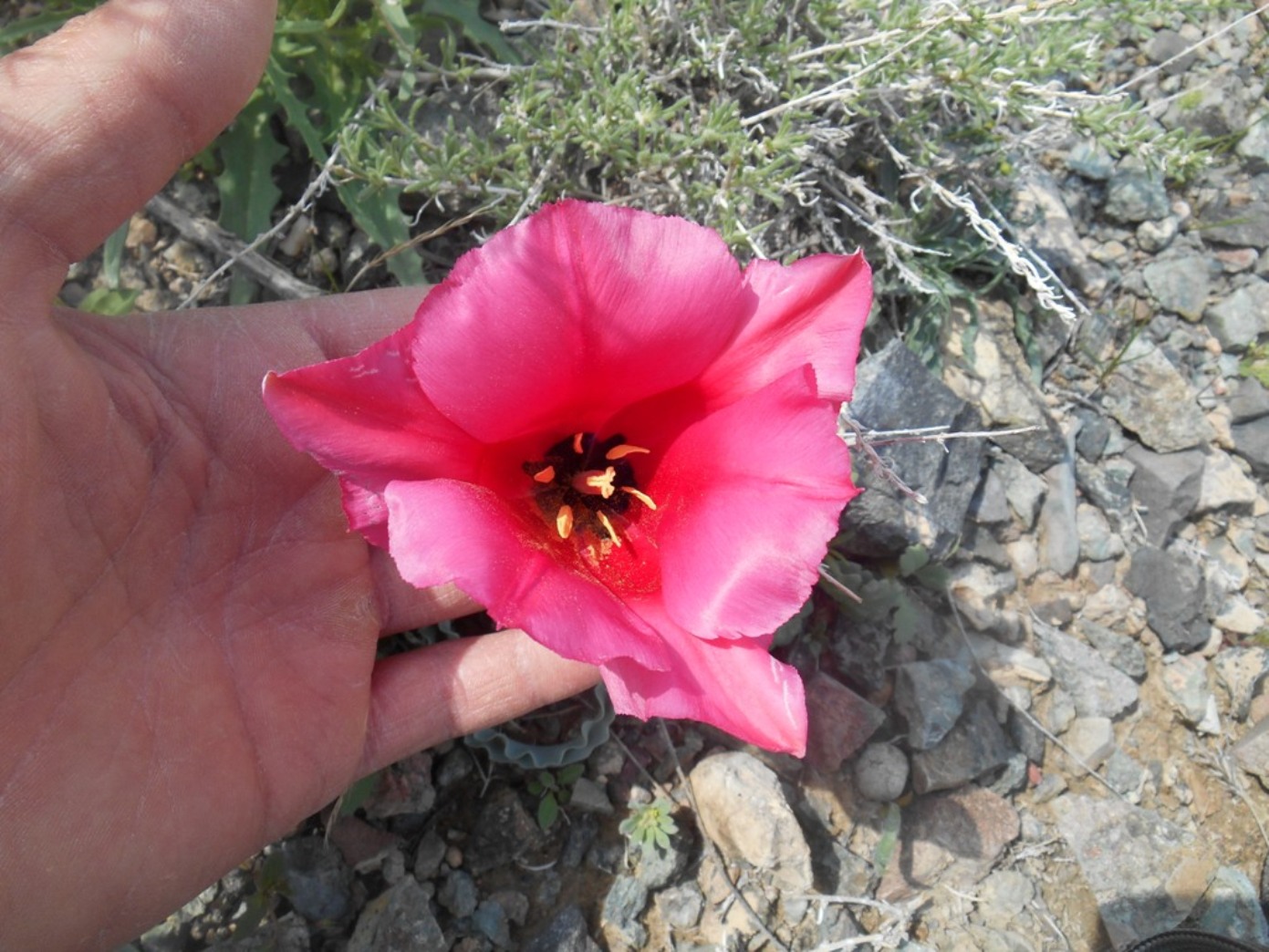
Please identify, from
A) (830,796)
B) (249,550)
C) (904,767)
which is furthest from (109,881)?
(904,767)

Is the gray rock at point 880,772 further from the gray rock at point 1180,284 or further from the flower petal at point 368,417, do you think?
the gray rock at point 1180,284

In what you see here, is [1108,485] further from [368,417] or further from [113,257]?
[113,257]

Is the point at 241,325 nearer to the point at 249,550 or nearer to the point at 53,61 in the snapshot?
the point at 249,550

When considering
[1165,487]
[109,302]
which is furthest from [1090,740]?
[109,302]

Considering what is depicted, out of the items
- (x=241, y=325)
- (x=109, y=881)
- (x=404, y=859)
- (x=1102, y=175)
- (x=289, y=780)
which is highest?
(x=241, y=325)

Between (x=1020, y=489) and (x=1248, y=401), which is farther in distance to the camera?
(x=1248, y=401)

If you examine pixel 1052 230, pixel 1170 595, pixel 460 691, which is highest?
pixel 460 691

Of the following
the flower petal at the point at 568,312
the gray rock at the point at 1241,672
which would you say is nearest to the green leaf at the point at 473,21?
the flower petal at the point at 568,312
